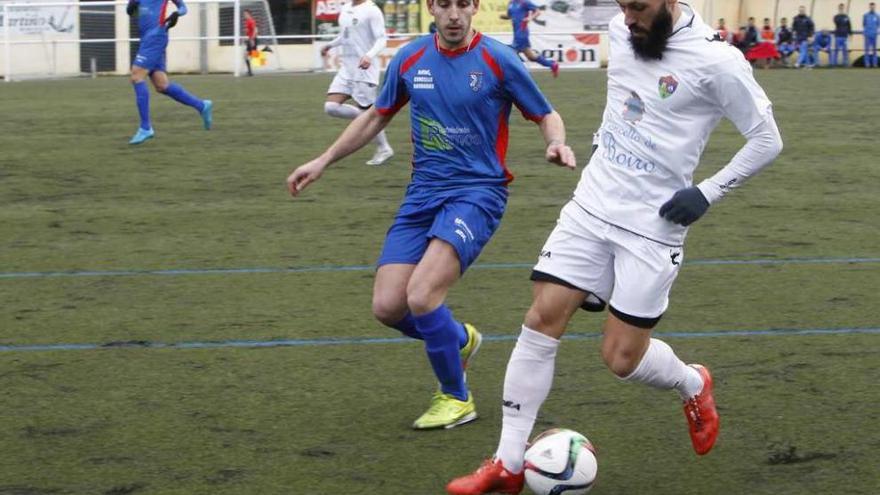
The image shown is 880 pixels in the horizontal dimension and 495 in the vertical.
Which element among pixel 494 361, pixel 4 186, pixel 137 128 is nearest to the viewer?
pixel 494 361

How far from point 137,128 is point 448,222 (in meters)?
13.0

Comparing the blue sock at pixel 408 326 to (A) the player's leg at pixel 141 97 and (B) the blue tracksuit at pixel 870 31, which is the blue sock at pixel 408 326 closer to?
(A) the player's leg at pixel 141 97

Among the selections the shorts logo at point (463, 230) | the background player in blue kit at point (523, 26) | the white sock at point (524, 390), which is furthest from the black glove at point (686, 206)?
the background player in blue kit at point (523, 26)

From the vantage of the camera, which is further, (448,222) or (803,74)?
(803,74)

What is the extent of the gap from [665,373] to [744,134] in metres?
0.92

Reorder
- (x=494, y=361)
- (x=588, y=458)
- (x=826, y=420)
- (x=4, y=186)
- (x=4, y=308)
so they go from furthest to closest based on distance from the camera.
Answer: (x=4, y=186) → (x=4, y=308) → (x=494, y=361) → (x=826, y=420) → (x=588, y=458)

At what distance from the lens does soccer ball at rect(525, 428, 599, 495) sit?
4.61m

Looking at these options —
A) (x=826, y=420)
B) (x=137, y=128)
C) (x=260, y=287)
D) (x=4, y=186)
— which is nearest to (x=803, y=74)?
(x=137, y=128)

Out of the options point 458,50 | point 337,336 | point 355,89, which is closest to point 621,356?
point 458,50

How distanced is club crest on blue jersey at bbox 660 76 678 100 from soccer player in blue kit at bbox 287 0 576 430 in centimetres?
84

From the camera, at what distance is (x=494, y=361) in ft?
21.6

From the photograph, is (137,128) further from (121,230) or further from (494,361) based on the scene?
(494,361)

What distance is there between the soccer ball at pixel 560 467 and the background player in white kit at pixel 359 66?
9047mm

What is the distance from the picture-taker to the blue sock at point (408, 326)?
18.7 ft
